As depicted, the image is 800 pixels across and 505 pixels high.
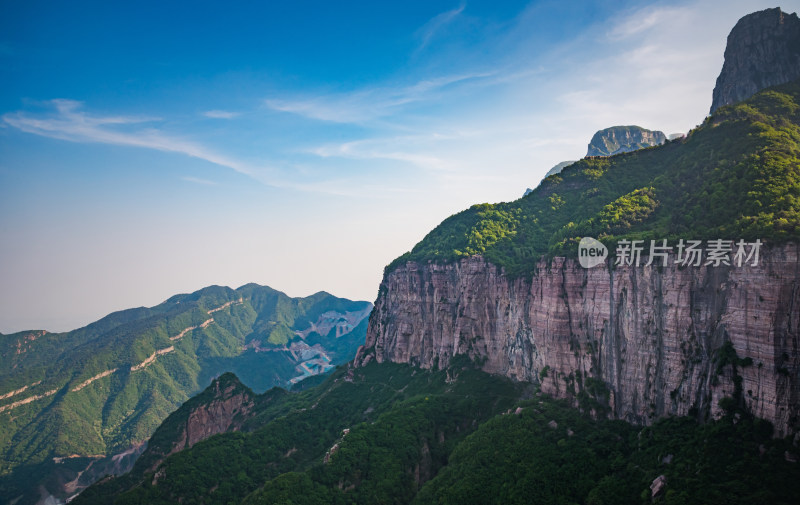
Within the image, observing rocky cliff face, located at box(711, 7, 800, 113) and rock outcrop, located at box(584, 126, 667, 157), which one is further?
rock outcrop, located at box(584, 126, 667, 157)

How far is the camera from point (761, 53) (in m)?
100

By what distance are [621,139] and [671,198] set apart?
133m

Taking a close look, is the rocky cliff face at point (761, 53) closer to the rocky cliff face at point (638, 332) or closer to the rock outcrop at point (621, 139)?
the rock outcrop at point (621, 139)

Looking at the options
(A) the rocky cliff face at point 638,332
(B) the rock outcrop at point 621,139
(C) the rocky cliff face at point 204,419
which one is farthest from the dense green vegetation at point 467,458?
(B) the rock outcrop at point 621,139

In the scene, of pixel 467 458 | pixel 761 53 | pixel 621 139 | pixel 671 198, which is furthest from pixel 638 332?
pixel 621 139

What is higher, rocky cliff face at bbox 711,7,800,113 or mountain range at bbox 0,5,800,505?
rocky cliff face at bbox 711,7,800,113

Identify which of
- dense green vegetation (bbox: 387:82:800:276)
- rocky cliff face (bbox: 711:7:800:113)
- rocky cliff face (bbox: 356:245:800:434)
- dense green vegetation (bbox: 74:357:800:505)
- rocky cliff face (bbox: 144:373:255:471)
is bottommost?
rocky cliff face (bbox: 144:373:255:471)

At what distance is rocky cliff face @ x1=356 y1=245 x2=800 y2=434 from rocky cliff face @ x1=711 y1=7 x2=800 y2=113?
77075mm

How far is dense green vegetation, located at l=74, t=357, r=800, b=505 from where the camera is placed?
3997cm

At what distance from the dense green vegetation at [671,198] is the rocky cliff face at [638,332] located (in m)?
4.63

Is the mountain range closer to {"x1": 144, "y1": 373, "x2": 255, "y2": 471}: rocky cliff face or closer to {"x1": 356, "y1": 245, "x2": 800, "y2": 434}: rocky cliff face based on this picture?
{"x1": 356, "y1": 245, "x2": 800, "y2": 434}: rocky cliff face

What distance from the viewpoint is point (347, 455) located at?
68.2m

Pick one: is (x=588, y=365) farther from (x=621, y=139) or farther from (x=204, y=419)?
(x=621, y=139)

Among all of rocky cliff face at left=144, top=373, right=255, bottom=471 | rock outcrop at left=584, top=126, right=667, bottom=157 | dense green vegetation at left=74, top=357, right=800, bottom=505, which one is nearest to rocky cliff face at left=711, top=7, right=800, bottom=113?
rock outcrop at left=584, top=126, right=667, bottom=157
